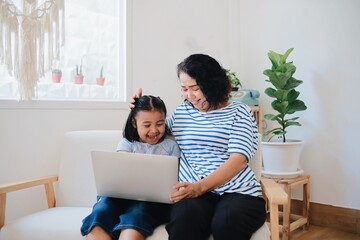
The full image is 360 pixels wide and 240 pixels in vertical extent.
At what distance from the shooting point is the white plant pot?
7.69 ft

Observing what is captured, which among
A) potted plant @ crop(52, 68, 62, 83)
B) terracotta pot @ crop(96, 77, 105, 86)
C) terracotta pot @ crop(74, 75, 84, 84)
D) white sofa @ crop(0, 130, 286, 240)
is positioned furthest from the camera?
terracotta pot @ crop(96, 77, 105, 86)

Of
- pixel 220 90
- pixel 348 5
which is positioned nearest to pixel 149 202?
pixel 220 90

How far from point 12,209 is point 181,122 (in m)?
1.01

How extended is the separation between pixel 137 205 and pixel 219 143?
0.41 m

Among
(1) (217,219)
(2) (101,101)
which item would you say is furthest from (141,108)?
(2) (101,101)

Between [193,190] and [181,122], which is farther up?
[181,122]

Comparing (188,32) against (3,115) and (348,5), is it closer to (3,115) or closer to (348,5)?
(348,5)

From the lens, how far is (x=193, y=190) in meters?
1.30

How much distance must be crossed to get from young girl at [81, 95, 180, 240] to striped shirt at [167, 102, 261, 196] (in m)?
0.09

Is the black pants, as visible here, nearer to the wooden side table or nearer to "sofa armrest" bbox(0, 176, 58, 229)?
"sofa armrest" bbox(0, 176, 58, 229)

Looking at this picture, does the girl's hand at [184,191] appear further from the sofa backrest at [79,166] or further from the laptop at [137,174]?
the sofa backrest at [79,166]

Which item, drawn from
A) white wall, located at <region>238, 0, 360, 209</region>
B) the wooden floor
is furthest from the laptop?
white wall, located at <region>238, 0, 360, 209</region>

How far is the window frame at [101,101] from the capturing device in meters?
1.81

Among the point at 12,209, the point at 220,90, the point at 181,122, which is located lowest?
the point at 12,209
